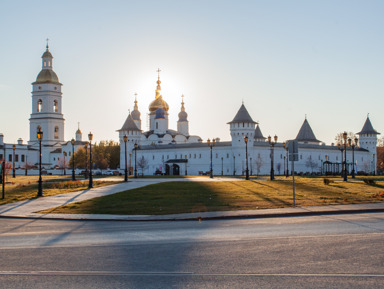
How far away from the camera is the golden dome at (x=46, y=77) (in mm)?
129875

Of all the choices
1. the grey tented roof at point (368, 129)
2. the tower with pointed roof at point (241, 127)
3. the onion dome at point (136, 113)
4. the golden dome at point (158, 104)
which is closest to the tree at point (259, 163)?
the tower with pointed roof at point (241, 127)

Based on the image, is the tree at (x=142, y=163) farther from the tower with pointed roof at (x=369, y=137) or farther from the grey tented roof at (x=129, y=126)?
the tower with pointed roof at (x=369, y=137)

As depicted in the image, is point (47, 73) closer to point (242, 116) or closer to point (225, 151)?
point (225, 151)

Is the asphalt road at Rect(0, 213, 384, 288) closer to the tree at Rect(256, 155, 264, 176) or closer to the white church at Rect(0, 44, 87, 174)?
the tree at Rect(256, 155, 264, 176)

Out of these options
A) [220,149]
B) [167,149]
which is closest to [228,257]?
[220,149]

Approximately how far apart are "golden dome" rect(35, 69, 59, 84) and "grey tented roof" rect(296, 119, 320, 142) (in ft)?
215

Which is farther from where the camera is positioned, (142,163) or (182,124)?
(182,124)

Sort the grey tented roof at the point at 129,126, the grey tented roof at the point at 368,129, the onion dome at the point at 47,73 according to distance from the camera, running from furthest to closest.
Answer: the onion dome at the point at 47,73, the grey tented roof at the point at 368,129, the grey tented roof at the point at 129,126

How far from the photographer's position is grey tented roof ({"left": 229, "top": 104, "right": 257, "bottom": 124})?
9400 centimetres

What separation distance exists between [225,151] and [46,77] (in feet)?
196

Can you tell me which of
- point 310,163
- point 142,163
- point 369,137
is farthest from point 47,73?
point 369,137

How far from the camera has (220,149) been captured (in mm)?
97812

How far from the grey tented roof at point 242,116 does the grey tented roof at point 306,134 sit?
92.1 ft

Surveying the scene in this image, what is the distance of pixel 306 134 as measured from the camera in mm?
118438
